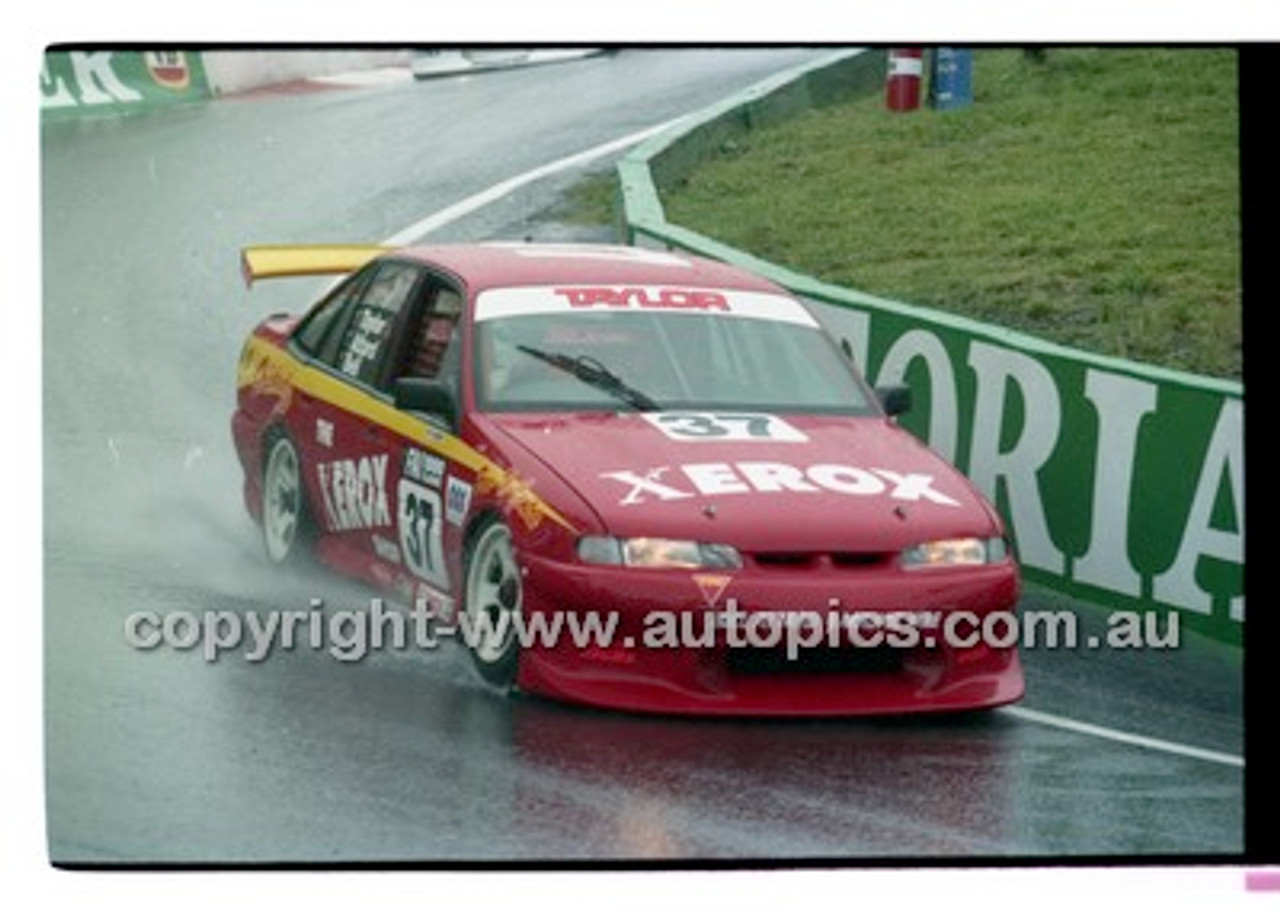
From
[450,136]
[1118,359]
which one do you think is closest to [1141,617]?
[1118,359]

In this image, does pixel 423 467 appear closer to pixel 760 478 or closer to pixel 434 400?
pixel 434 400

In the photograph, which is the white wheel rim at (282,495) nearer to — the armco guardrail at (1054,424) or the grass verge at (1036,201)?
the armco guardrail at (1054,424)

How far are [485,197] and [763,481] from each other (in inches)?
49.8

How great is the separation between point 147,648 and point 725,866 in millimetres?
1732

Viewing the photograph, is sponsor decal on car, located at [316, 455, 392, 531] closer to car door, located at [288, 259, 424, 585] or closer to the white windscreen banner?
car door, located at [288, 259, 424, 585]

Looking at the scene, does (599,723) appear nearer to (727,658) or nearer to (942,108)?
(727,658)

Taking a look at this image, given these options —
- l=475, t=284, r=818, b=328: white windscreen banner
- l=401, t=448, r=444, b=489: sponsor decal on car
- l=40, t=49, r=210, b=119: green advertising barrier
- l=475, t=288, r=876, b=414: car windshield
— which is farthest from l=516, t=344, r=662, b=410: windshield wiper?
l=40, t=49, r=210, b=119: green advertising barrier

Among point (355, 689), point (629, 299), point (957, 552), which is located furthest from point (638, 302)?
point (355, 689)

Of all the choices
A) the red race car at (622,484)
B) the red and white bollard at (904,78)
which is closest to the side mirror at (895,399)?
the red race car at (622,484)

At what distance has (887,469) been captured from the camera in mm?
18922

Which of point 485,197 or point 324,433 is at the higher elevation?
point 485,197

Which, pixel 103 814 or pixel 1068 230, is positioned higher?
pixel 1068 230

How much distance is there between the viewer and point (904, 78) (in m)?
19.2

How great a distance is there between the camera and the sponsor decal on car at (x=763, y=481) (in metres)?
18.7
